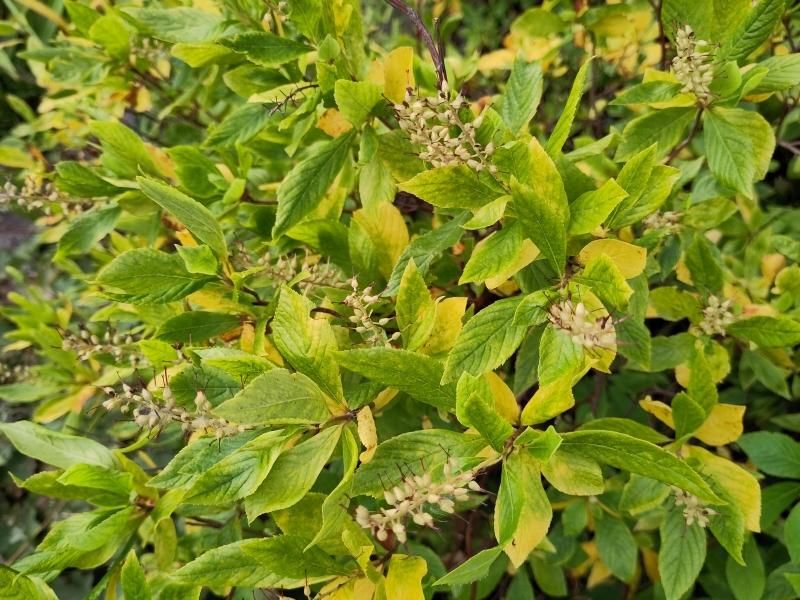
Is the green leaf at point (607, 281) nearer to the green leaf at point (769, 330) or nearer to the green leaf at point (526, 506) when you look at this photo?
the green leaf at point (526, 506)

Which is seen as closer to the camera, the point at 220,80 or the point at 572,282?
the point at 572,282

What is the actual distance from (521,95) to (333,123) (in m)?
0.33

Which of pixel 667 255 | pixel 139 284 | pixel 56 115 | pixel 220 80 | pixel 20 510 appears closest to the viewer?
pixel 139 284

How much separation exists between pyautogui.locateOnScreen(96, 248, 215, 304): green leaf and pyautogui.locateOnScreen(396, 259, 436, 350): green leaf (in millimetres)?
324

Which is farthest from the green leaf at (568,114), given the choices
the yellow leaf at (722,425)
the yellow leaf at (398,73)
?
the yellow leaf at (722,425)

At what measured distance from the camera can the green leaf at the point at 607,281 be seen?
791mm

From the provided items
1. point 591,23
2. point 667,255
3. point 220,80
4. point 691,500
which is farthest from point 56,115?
point 691,500

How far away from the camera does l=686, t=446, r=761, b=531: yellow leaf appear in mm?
1055

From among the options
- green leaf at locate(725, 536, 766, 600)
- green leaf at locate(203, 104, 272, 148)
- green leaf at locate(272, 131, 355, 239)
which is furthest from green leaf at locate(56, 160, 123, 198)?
green leaf at locate(725, 536, 766, 600)

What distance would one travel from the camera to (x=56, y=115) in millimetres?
2207

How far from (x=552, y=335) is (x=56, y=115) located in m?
2.00

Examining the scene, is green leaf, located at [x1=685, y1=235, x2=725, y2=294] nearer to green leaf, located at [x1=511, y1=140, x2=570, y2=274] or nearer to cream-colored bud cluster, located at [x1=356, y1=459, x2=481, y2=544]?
green leaf, located at [x1=511, y1=140, x2=570, y2=274]

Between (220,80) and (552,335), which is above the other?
(220,80)

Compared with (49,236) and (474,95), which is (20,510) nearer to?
(49,236)
